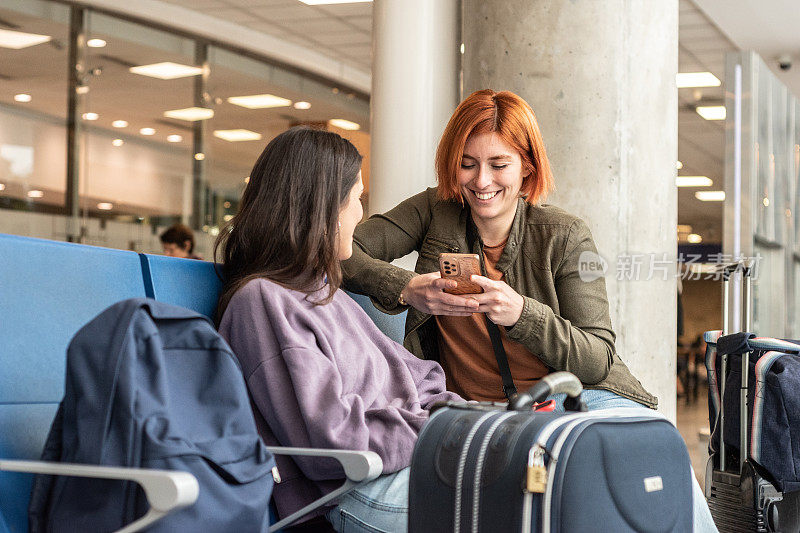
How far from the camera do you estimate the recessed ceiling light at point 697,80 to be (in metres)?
10.6

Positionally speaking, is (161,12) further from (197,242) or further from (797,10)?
(797,10)

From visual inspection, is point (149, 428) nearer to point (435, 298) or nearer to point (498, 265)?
point (435, 298)

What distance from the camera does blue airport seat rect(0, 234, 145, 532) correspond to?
1.65 meters

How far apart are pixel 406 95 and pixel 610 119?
2.80 feet

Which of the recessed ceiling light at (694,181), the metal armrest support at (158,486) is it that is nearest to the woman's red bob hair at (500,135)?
the metal armrest support at (158,486)

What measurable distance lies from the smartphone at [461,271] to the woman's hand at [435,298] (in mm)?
15

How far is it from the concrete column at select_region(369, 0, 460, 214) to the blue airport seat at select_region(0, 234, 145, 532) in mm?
2052

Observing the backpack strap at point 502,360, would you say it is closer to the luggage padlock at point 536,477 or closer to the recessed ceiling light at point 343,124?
the luggage padlock at point 536,477

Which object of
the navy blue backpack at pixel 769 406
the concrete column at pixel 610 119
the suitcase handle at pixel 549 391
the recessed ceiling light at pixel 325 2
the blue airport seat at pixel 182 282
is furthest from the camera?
the recessed ceiling light at pixel 325 2

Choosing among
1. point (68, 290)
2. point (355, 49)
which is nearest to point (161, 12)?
point (355, 49)

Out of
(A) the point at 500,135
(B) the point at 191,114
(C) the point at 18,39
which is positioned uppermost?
(C) the point at 18,39

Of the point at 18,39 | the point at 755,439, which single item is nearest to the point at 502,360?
the point at 755,439

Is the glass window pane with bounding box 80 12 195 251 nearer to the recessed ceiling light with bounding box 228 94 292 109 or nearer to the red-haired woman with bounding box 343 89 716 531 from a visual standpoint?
the recessed ceiling light with bounding box 228 94 292 109

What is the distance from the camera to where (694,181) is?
58.6ft
